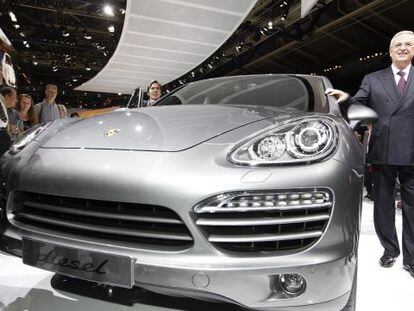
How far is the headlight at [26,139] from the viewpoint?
1.96m

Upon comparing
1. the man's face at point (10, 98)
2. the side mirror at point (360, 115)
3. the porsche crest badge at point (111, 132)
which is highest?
the man's face at point (10, 98)

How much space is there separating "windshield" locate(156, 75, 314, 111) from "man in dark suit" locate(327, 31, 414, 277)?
0.50 m

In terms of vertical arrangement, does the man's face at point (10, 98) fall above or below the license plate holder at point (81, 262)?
above

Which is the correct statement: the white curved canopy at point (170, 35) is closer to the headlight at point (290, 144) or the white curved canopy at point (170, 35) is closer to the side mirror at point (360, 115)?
the side mirror at point (360, 115)

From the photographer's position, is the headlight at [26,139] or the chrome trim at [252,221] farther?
the headlight at [26,139]

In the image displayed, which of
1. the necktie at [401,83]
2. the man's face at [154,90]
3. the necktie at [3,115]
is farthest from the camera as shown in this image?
the man's face at [154,90]

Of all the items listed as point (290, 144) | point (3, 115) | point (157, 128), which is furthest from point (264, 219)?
point (3, 115)

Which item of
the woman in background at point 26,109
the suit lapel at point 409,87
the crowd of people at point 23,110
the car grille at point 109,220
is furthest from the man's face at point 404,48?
the woman in background at point 26,109

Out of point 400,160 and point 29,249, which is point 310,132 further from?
point 400,160

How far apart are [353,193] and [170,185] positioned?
67 centimetres

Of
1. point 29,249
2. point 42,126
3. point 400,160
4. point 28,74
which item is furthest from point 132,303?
point 28,74

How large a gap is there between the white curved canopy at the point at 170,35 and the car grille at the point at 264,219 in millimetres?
7258

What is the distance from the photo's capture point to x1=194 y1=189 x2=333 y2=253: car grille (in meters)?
1.32

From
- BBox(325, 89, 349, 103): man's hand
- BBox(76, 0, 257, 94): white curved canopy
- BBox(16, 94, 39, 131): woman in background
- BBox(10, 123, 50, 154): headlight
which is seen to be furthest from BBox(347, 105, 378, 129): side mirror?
BBox(76, 0, 257, 94): white curved canopy
